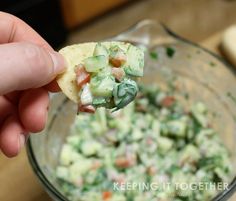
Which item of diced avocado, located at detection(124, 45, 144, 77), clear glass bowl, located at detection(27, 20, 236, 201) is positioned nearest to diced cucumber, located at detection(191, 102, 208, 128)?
clear glass bowl, located at detection(27, 20, 236, 201)

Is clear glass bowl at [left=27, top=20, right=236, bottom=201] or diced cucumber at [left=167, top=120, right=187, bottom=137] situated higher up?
clear glass bowl at [left=27, top=20, right=236, bottom=201]

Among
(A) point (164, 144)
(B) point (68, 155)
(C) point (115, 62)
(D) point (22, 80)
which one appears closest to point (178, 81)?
(A) point (164, 144)

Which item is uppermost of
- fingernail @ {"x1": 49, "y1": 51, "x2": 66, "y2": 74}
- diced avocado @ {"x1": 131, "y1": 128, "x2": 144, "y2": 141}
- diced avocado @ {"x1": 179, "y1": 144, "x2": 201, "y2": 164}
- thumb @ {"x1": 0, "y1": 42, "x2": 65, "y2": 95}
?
thumb @ {"x1": 0, "y1": 42, "x2": 65, "y2": 95}

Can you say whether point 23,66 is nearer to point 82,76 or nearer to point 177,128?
point 82,76

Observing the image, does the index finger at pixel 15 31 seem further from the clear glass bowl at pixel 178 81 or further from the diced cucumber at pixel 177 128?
the diced cucumber at pixel 177 128

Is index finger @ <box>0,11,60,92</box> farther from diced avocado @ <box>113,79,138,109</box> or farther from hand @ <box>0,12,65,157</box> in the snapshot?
diced avocado @ <box>113,79,138,109</box>

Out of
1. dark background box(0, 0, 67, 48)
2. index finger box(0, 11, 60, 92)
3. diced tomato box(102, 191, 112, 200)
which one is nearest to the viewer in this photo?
index finger box(0, 11, 60, 92)

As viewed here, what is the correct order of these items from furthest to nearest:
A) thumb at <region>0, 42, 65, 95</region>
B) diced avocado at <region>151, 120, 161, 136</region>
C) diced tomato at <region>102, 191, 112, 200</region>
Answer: diced avocado at <region>151, 120, 161, 136</region> < diced tomato at <region>102, 191, 112, 200</region> < thumb at <region>0, 42, 65, 95</region>

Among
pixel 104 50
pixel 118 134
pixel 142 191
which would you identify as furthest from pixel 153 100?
pixel 104 50
